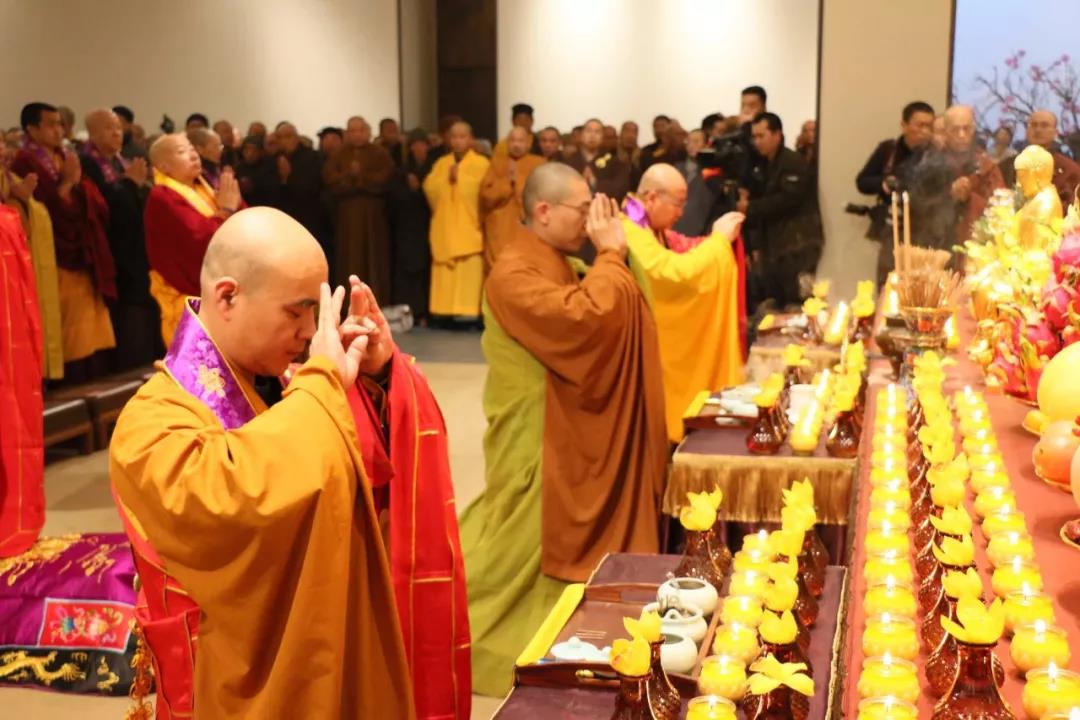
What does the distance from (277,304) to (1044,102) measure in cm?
711

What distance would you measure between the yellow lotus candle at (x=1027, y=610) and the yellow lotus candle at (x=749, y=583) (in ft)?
1.46

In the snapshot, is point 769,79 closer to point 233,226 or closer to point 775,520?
point 775,520

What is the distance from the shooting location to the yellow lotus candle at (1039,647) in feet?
5.40

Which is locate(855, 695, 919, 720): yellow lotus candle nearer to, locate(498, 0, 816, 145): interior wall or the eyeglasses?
the eyeglasses

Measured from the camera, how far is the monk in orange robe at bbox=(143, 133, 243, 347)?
588cm

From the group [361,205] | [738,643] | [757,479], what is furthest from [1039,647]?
[361,205]

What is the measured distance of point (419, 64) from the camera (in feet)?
47.5

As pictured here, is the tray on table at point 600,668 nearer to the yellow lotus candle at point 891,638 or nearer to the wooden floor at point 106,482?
the yellow lotus candle at point 891,638

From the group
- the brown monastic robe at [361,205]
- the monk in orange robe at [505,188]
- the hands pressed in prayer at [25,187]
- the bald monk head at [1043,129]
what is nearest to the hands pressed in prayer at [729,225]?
the bald monk head at [1043,129]

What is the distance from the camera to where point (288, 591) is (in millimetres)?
1973

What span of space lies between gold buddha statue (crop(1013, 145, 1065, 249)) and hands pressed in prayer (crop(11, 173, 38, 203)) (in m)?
5.25

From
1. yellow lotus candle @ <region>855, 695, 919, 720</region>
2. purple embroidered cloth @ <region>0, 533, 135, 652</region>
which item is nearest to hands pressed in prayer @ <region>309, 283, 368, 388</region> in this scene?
yellow lotus candle @ <region>855, 695, 919, 720</region>

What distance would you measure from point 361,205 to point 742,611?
9668 millimetres

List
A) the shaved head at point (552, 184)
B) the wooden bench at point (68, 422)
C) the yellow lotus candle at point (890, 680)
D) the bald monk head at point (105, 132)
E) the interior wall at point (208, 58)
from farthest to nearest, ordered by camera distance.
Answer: the interior wall at point (208, 58) < the bald monk head at point (105, 132) < the wooden bench at point (68, 422) < the shaved head at point (552, 184) < the yellow lotus candle at point (890, 680)
